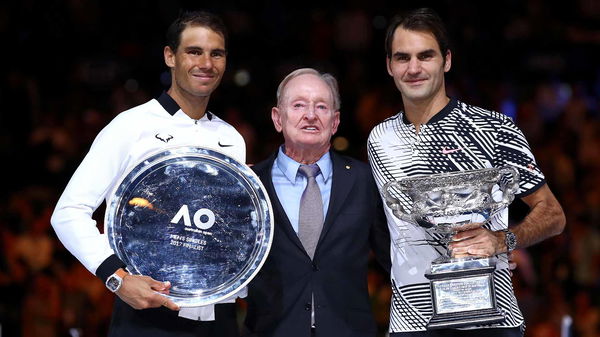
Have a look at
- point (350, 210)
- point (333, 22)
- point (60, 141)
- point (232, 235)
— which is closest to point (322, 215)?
point (350, 210)

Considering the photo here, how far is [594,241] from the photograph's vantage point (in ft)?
27.8

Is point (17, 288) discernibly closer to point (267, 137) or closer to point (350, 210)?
point (267, 137)

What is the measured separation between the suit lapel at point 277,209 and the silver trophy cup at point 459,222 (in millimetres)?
493

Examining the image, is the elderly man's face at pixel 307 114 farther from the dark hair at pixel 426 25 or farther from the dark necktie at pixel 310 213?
the dark hair at pixel 426 25

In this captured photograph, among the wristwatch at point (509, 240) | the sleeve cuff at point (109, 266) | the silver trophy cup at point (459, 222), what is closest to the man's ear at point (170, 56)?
the sleeve cuff at point (109, 266)

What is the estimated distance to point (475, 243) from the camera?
3367 mm

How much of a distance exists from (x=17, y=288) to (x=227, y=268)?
4.39 m

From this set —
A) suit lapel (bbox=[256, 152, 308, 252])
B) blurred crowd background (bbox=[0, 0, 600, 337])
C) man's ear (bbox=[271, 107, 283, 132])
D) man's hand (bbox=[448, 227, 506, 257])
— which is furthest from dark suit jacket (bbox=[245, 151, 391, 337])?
blurred crowd background (bbox=[0, 0, 600, 337])

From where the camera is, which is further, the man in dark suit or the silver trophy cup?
the man in dark suit

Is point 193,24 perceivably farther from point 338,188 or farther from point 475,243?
point 475,243

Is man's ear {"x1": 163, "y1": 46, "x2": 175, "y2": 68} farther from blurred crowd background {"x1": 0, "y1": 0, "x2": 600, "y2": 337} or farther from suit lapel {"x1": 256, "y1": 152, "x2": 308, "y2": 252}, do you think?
blurred crowd background {"x1": 0, "y1": 0, "x2": 600, "y2": 337}

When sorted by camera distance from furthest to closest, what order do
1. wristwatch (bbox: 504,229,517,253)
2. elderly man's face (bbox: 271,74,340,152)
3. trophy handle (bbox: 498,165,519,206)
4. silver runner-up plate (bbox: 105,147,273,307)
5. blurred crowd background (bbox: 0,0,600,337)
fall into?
blurred crowd background (bbox: 0,0,600,337) → elderly man's face (bbox: 271,74,340,152) → silver runner-up plate (bbox: 105,147,273,307) → wristwatch (bbox: 504,229,517,253) → trophy handle (bbox: 498,165,519,206)

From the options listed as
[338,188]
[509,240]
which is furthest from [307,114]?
[509,240]

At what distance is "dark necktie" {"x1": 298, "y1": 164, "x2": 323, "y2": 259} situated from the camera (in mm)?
3830
